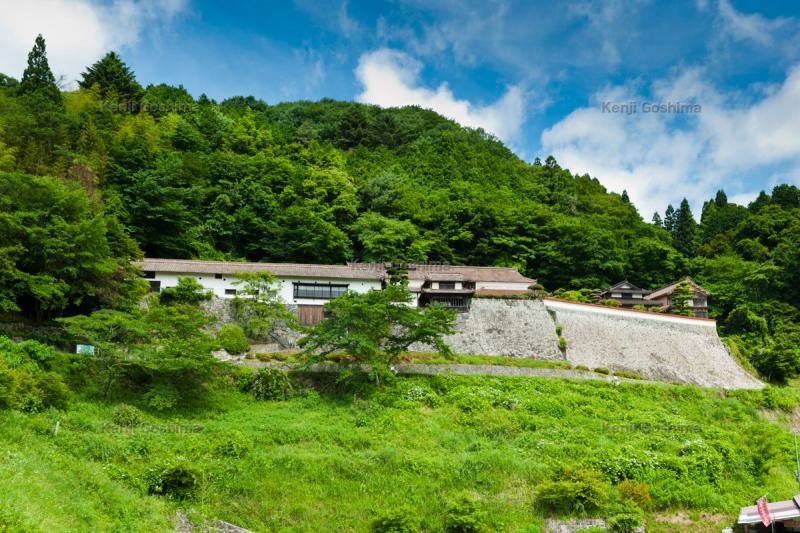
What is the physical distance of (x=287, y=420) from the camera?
20672mm

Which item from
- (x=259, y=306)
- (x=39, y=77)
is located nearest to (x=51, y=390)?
(x=259, y=306)

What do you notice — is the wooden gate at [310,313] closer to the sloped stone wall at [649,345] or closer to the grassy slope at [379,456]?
the grassy slope at [379,456]

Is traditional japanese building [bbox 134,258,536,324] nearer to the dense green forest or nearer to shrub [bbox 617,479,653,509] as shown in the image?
the dense green forest

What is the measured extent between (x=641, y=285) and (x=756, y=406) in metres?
21.9

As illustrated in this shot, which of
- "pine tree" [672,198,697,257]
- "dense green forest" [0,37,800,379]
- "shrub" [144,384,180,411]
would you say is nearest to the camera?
"shrub" [144,384,180,411]

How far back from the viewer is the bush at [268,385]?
2331 centimetres

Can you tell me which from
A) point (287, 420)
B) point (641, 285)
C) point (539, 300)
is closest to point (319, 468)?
point (287, 420)

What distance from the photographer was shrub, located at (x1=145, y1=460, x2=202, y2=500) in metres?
14.7

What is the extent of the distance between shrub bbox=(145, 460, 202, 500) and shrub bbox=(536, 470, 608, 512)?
9.70 metres

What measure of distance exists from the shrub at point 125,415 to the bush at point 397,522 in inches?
352

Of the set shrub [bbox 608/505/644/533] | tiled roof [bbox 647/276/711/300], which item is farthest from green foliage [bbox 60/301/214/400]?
tiled roof [bbox 647/276/711/300]

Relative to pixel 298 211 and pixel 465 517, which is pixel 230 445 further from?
pixel 298 211

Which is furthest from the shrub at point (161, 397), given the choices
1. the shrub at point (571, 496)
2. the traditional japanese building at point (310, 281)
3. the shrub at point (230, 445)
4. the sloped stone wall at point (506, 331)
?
the sloped stone wall at point (506, 331)

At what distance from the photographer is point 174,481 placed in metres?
14.8
